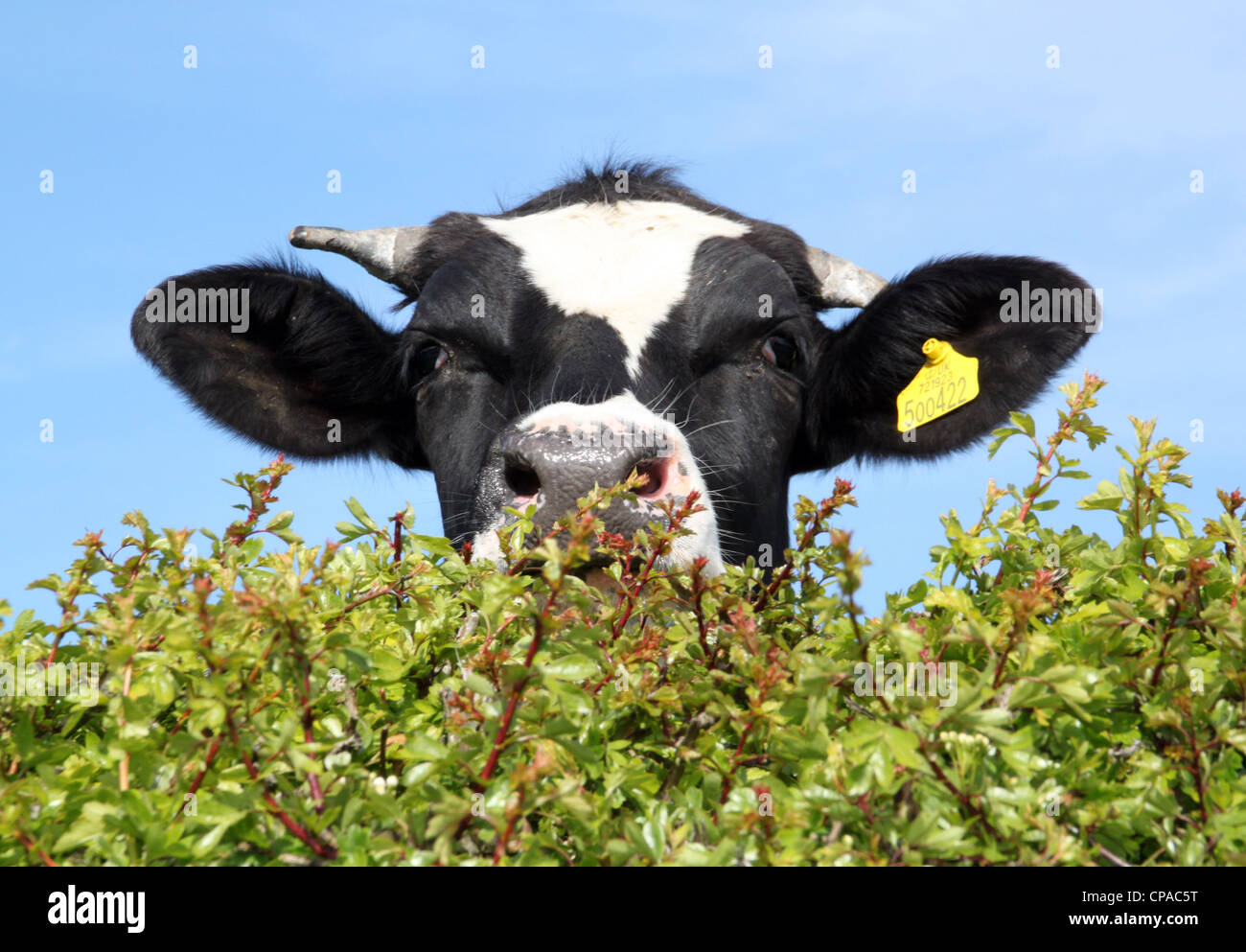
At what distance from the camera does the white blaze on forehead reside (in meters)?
5.14

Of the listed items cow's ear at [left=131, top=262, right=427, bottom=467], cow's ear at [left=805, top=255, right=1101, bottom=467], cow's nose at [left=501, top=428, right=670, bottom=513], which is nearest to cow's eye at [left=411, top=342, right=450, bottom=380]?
cow's ear at [left=131, top=262, right=427, bottom=467]

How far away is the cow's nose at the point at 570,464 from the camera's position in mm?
3719

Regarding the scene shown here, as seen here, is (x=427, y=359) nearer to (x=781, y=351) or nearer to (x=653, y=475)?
(x=781, y=351)

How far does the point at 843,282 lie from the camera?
6363 millimetres

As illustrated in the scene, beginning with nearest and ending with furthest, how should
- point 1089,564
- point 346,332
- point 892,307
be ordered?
point 1089,564 → point 892,307 → point 346,332

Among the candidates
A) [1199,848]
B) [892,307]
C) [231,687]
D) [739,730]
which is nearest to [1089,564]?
[1199,848]

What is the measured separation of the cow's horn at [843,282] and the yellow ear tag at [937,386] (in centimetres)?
66

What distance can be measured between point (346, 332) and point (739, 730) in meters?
4.85

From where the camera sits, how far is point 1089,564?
7.74ft

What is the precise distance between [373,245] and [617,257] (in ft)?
5.74

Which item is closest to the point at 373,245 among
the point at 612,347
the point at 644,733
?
the point at 612,347

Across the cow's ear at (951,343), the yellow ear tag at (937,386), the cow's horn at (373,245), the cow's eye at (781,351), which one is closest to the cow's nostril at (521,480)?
the cow's eye at (781,351)

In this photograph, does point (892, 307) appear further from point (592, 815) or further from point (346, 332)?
point (592, 815)

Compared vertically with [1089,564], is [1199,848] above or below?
below
